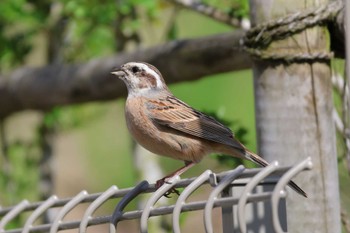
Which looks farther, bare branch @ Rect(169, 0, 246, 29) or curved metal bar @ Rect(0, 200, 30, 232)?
bare branch @ Rect(169, 0, 246, 29)

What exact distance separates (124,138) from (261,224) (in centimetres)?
719

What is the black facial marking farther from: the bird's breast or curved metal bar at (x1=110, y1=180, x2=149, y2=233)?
curved metal bar at (x1=110, y1=180, x2=149, y2=233)

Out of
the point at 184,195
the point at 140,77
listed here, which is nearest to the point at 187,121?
the point at 140,77

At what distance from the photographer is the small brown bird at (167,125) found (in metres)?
4.49

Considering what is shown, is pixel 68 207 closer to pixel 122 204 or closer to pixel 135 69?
pixel 122 204

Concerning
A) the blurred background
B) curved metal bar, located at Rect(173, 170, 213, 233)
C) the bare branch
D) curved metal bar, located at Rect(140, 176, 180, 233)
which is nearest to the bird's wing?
the blurred background

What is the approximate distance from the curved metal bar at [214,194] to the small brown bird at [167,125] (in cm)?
163

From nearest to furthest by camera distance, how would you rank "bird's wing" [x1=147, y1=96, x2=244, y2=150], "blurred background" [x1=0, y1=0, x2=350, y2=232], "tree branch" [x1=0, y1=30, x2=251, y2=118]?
"bird's wing" [x1=147, y1=96, x2=244, y2=150] → "tree branch" [x1=0, y1=30, x2=251, y2=118] → "blurred background" [x1=0, y1=0, x2=350, y2=232]

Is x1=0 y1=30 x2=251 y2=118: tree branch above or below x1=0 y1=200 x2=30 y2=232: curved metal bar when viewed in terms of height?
above

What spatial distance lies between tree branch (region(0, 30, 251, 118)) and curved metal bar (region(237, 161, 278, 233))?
1868 mm

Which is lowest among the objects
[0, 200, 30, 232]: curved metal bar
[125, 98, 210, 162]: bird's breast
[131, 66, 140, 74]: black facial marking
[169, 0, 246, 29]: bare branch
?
[0, 200, 30, 232]: curved metal bar

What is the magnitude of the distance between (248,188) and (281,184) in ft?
0.48

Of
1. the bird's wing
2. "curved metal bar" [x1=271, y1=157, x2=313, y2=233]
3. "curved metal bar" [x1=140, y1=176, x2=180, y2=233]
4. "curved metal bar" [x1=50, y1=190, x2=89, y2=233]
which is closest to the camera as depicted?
"curved metal bar" [x1=271, y1=157, x2=313, y2=233]

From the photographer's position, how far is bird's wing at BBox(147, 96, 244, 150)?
4.41 m
